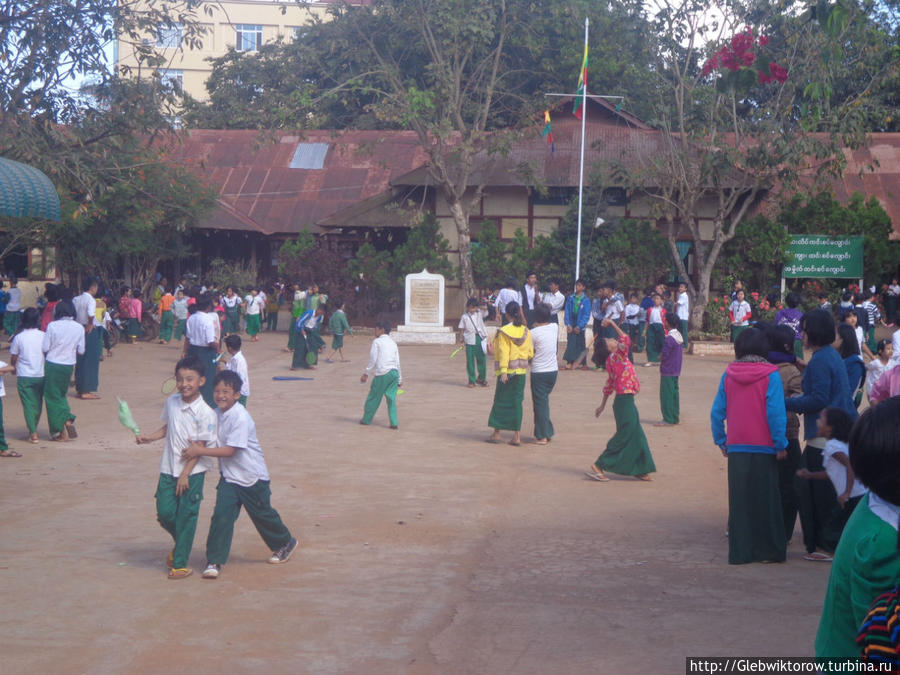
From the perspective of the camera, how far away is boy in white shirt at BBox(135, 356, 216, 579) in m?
6.02

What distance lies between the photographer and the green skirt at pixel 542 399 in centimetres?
1101

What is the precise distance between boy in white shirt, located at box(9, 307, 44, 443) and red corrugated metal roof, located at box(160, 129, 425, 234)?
66.8 feet

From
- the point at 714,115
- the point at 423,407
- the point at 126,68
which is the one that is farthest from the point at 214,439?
the point at 714,115

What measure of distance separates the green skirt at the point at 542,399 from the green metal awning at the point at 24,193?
619cm

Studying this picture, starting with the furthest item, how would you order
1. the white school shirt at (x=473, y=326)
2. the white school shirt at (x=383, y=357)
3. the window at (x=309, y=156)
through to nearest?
the window at (x=309, y=156) < the white school shirt at (x=473, y=326) < the white school shirt at (x=383, y=357)

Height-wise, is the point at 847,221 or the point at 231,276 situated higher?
the point at 847,221

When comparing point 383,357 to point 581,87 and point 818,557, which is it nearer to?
point 818,557

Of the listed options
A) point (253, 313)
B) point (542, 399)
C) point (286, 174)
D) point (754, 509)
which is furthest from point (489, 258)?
point (754, 509)

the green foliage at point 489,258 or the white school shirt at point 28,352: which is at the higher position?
the green foliage at point 489,258

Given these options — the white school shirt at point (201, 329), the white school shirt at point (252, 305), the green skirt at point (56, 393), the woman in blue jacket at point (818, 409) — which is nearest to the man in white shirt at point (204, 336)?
the white school shirt at point (201, 329)

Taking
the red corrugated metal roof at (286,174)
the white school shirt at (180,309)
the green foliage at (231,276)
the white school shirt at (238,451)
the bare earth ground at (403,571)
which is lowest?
the bare earth ground at (403,571)

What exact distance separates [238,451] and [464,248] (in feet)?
69.4

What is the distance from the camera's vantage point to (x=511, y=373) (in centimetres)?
1102

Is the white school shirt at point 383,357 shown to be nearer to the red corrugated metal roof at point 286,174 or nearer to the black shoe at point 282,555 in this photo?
the black shoe at point 282,555
